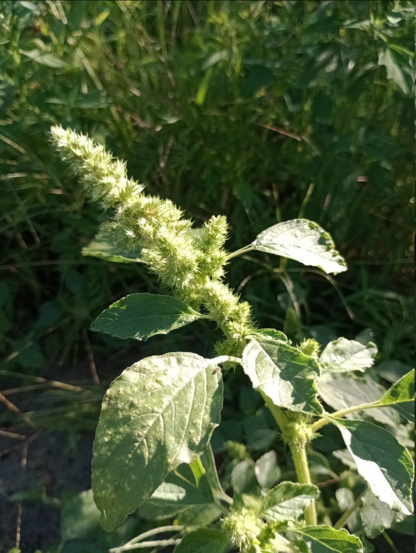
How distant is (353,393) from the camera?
4.32ft

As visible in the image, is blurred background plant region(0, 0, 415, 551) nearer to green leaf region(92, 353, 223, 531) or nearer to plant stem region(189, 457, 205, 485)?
plant stem region(189, 457, 205, 485)

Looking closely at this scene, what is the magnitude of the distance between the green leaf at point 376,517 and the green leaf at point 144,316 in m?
0.68

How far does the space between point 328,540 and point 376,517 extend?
0.25 metres

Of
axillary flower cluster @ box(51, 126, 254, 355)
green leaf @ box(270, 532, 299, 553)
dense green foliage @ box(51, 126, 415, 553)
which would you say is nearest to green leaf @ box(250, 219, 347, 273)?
dense green foliage @ box(51, 126, 415, 553)

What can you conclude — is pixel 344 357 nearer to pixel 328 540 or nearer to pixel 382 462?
pixel 382 462

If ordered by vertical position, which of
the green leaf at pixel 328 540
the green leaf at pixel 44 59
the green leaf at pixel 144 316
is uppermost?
the green leaf at pixel 44 59

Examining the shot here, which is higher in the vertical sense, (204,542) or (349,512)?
(204,542)

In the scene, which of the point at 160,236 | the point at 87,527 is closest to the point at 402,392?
the point at 160,236

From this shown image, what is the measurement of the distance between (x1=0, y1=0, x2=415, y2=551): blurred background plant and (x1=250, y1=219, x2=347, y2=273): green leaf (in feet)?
1.98

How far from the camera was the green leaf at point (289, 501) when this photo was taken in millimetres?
974

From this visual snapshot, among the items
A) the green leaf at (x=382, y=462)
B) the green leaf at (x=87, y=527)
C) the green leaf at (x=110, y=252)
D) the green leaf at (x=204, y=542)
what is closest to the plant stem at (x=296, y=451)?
the green leaf at (x=382, y=462)

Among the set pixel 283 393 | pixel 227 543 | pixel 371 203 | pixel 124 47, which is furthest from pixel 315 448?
pixel 124 47

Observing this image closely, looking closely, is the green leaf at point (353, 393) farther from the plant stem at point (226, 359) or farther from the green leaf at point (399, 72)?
the green leaf at point (399, 72)

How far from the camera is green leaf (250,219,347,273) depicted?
3.29 ft
